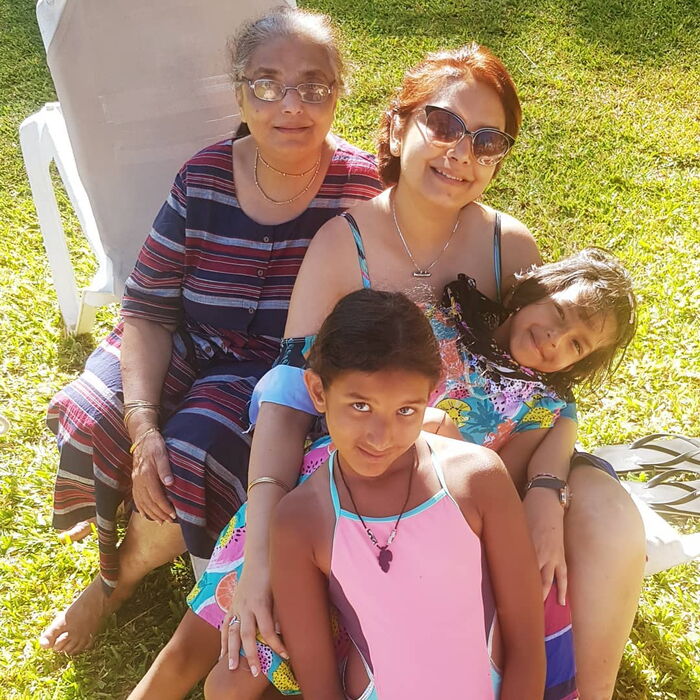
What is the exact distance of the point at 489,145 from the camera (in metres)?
2.04

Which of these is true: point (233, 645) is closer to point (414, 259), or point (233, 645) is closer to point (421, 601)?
point (421, 601)

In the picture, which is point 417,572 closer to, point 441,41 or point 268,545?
point 268,545

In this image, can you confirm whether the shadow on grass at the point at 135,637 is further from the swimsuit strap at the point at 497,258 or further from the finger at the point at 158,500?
the swimsuit strap at the point at 497,258

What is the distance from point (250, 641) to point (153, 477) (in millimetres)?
600

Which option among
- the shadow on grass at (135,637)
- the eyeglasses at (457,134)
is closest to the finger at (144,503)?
the shadow on grass at (135,637)

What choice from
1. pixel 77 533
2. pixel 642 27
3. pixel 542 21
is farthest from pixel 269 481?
pixel 642 27

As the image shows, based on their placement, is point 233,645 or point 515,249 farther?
point 515,249

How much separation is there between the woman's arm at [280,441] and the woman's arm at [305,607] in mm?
78

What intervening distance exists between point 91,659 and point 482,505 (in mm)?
1486

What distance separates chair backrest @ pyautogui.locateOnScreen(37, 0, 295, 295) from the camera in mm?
2859

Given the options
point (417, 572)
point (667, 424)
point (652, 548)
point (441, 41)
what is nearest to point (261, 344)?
point (417, 572)

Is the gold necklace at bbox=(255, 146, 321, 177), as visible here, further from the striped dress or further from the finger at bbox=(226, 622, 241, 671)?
the finger at bbox=(226, 622, 241, 671)

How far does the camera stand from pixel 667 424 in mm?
3338

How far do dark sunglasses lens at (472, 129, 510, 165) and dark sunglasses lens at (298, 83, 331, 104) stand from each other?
476 mm
